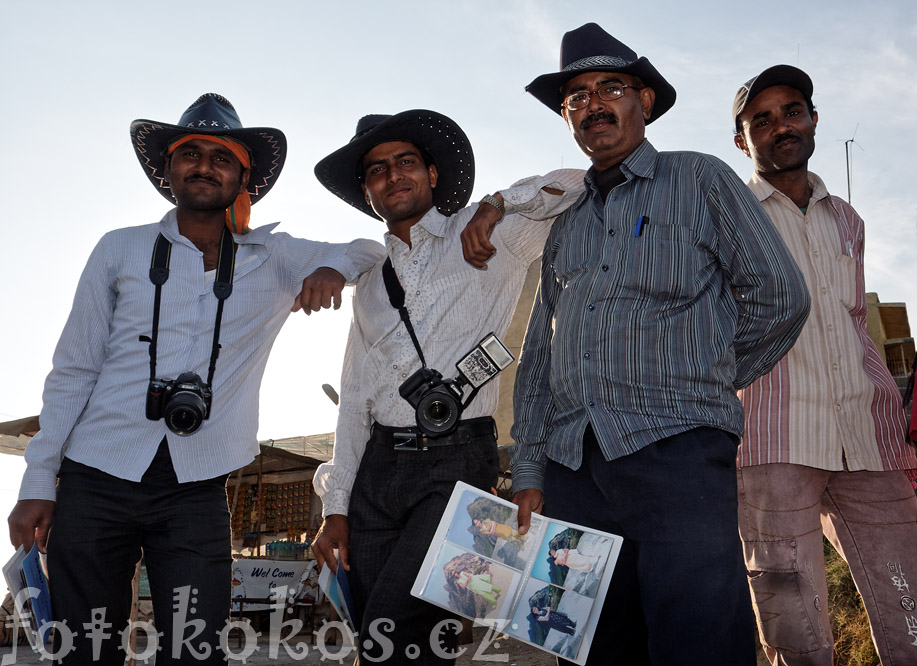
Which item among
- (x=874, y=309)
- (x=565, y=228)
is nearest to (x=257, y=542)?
(x=874, y=309)

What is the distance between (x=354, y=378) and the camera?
3.13 m

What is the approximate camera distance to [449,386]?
2.74 metres

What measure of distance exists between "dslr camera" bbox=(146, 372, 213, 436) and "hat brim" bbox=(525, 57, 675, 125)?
1535 mm

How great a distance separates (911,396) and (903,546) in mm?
570

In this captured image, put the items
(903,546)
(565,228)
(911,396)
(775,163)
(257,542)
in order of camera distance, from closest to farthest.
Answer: (565,228) → (903,546) → (911,396) → (775,163) → (257,542)

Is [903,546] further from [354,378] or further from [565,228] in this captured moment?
[354,378]

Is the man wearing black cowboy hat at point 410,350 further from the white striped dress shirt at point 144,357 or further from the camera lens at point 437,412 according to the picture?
the white striped dress shirt at point 144,357

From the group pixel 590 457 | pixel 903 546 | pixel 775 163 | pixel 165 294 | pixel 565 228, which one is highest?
pixel 775 163

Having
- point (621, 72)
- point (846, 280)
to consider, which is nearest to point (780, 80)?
point (846, 280)

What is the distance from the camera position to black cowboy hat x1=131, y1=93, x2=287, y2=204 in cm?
327

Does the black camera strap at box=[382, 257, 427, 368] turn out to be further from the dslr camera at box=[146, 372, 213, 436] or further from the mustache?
the mustache

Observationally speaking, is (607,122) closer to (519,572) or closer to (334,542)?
(519,572)

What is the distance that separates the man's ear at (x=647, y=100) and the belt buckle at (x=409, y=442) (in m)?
1.31

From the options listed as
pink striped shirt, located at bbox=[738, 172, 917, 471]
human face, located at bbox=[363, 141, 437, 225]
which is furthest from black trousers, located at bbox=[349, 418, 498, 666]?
pink striped shirt, located at bbox=[738, 172, 917, 471]
